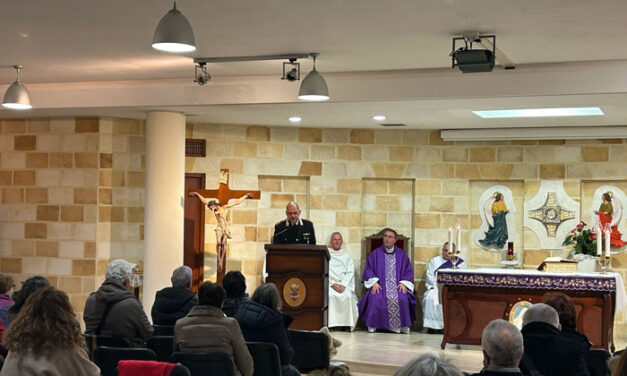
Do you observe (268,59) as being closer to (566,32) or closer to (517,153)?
(566,32)

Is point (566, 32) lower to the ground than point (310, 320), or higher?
higher

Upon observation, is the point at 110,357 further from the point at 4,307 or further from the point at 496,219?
the point at 496,219

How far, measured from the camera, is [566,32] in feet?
21.6

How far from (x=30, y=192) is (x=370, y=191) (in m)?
4.49

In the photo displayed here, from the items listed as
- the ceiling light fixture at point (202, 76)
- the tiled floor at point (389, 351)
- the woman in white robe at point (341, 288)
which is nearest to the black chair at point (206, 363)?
the tiled floor at point (389, 351)

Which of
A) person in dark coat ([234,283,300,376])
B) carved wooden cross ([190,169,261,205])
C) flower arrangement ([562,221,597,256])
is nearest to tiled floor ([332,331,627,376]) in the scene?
flower arrangement ([562,221,597,256])

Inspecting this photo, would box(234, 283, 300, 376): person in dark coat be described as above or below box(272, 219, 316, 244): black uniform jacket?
below

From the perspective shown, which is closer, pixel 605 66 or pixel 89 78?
pixel 605 66

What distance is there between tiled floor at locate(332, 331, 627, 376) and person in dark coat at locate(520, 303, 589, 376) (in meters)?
2.98

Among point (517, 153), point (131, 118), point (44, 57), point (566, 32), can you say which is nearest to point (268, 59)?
point (44, 57)

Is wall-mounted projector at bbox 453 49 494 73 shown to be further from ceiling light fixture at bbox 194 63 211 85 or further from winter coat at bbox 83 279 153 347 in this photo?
winter coat at bbox 83 279 153 347

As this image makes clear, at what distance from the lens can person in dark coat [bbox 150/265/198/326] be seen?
6492 millimetres

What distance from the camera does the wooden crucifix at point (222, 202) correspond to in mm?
10312

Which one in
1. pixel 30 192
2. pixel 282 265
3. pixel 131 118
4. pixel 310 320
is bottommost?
pixel 310 320
